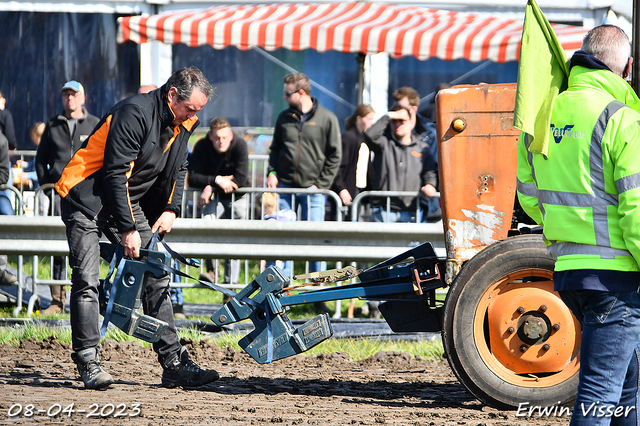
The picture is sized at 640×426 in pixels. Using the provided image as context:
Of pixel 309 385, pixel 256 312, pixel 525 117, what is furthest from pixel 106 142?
pixel 525 117

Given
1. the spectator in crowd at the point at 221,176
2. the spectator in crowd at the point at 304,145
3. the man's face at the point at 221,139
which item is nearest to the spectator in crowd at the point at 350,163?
the spectator in crowd at the point at 304,145

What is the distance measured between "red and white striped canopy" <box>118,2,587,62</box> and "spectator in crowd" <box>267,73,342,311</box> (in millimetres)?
1858

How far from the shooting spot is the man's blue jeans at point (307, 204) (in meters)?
7.32

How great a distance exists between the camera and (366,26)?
9.63 meters

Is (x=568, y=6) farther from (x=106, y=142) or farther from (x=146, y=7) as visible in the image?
(x=106, y=142)

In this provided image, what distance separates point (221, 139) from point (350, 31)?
9.20 feet

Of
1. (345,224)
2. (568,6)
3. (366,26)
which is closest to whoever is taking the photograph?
(345,224)

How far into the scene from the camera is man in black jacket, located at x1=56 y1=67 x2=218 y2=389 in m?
4.52

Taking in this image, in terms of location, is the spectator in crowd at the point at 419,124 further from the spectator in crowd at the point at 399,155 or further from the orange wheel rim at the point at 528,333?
the orange wheel rim at the point at 528,333

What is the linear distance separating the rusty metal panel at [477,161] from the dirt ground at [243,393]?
81cm

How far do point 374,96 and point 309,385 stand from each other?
7.18 meters

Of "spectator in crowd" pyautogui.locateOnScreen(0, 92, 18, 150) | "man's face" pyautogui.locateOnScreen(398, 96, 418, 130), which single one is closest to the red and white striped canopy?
"man's face" pyautogui.locateOnScreen(398, 96, 418, 130)

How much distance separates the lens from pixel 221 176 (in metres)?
7.38

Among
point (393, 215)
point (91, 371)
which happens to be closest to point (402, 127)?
point (393, 215)
